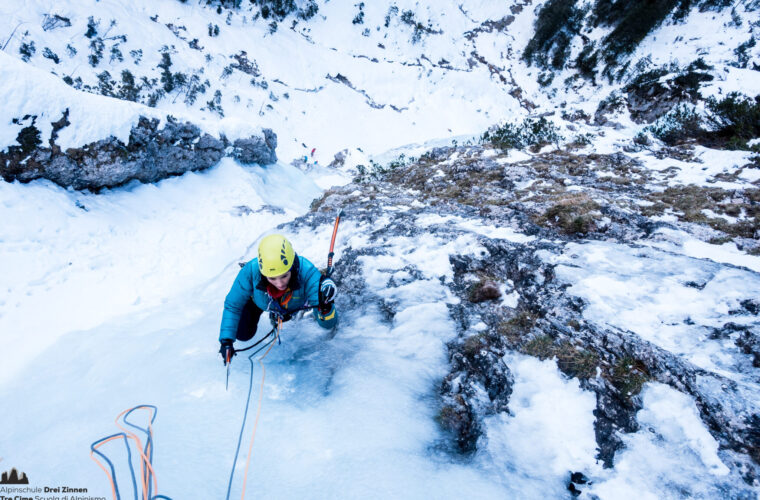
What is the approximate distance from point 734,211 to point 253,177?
1374 cm

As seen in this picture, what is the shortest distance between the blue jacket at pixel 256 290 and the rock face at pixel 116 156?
6780 millimetres

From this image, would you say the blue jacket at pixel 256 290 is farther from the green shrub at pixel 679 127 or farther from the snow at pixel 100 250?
the green shrub at pixel 679 127

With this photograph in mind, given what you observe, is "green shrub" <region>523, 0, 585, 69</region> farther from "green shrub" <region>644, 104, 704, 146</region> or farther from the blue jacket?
the blue jacket

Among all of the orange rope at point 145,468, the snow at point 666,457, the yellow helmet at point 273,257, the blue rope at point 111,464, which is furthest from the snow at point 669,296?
the blue rope at point 111,464

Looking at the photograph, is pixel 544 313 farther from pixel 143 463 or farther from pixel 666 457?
pixel 143 463

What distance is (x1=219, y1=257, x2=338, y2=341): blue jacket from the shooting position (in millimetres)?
3793

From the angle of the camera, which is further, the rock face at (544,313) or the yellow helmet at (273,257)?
the yellow helmet at (273,257)

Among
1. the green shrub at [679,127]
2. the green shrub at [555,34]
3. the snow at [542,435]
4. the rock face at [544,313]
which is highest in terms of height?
the green shrub at [555,34]

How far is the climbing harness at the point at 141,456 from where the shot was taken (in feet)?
9.19

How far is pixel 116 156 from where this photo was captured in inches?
319

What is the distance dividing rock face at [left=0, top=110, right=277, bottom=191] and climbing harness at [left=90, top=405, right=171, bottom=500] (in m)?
6.76

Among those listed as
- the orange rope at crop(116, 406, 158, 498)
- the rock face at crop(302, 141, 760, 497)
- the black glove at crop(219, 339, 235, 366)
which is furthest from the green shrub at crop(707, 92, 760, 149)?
the orange rope at crop(116, 406, 158, 498)

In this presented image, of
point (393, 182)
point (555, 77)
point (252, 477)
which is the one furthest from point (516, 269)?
point (555, 77)

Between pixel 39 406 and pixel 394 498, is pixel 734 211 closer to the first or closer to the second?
pixel 394 498
